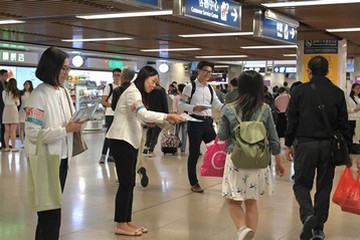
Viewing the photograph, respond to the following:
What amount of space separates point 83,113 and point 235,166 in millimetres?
1312

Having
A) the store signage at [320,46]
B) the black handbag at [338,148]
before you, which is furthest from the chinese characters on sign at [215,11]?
the store signage at [320,46]

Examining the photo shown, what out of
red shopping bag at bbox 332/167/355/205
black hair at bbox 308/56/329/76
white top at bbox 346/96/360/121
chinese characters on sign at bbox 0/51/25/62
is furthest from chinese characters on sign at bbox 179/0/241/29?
chinese characters on sign at bbox 0/51/25/62

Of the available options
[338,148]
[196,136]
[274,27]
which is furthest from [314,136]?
[274,27]

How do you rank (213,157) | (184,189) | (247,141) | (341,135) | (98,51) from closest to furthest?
(247,141) → (341,135) → (213,157) → (184,189) → (98,51)

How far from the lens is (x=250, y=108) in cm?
400

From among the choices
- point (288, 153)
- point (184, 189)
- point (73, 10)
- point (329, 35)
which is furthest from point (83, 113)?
point (329, 35)

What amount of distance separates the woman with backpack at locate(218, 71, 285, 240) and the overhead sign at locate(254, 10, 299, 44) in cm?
342

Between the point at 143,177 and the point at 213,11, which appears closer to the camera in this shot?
the point at 213,11

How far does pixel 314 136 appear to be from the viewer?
4309mm

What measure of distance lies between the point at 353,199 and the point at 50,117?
2729 mm

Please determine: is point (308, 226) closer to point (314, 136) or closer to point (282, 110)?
point (314, 136)

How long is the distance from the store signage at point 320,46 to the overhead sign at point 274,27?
10.6 ft

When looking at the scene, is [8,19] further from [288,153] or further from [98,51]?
[98,51]

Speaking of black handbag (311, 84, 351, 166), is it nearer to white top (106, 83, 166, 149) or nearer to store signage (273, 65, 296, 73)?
white top (106, 83, 166, 149)
